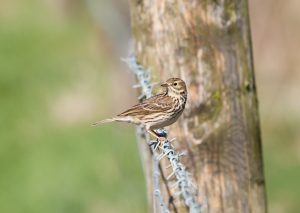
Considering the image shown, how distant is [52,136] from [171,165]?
30.8ft

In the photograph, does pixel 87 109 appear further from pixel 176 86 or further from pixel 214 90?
pixel 176 86

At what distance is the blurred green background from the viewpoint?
1248cm

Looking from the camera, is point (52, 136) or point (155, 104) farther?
point (52, 136)

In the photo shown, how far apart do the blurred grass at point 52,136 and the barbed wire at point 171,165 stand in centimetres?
500

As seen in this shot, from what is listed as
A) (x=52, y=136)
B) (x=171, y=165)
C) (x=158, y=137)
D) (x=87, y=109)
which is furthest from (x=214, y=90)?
(x=87, y=109)

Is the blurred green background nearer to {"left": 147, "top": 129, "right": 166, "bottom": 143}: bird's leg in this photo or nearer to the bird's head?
{"left": 147, "top": 129, "right": 166, "bottom": 143}: bird's leg

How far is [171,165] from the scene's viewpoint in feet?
18.2

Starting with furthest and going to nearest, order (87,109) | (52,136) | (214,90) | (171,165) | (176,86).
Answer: (87,109) < (52,136) < (214,90) < (176,86) < (171,165)

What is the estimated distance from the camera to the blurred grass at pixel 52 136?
40.5ft

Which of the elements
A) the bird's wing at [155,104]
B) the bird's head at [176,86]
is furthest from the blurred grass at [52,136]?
the bird's head at [176,86]

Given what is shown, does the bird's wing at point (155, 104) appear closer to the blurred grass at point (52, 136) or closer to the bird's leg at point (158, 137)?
the bird's leg at point (158, 137)

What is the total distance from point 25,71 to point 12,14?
3010 mm

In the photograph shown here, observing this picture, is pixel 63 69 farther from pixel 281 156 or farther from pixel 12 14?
pixel 281 156

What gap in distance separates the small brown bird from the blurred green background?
482 centimetres
